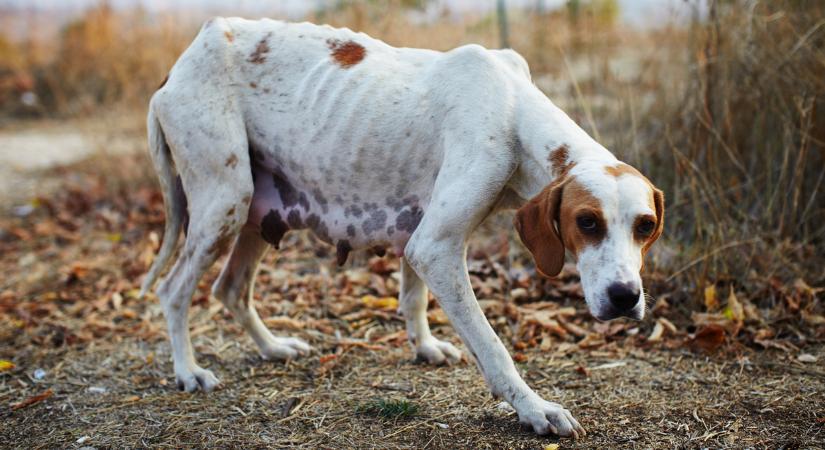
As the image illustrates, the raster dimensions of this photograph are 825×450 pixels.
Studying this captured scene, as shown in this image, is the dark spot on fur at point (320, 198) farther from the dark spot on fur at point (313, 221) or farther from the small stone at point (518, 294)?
the small stone at point (518, 294)

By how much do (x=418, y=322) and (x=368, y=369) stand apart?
0.32 metres

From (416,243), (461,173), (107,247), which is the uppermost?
(461,173)

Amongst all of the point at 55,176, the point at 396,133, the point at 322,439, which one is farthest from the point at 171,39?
the point at 322,439

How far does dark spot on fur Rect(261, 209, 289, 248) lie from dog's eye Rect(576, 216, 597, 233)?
4.82ft

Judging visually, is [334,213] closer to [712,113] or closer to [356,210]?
[356,210]

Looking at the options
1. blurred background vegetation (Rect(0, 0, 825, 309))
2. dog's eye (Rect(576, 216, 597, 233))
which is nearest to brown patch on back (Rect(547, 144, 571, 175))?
dog's eye (Rect(576, 216, 597, 233))

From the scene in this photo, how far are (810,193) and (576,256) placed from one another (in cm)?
288

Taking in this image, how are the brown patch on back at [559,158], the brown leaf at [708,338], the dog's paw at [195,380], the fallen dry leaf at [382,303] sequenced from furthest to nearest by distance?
the fallen dry leaf at [382,303] → the brown leaf at [708,338] → the dog's paw at [195,380] → the brown patch on back at [559,158]

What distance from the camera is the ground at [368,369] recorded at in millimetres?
3346

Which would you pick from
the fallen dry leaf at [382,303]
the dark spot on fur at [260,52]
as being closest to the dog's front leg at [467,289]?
the dark spot on fur at [260,52]

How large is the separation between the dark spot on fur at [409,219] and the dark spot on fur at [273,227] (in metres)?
0.58

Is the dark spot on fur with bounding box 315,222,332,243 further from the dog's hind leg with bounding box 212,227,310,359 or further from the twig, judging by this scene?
the twig

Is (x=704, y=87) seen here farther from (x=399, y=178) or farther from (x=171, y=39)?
(x=171, y=39)

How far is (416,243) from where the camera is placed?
131 inches
